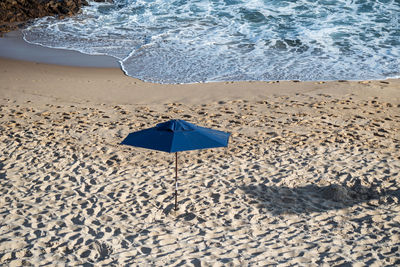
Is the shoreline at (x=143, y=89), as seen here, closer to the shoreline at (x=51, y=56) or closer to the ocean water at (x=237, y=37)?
the ocean water at (x=237, y=37)

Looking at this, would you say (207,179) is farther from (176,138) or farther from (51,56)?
(51,56)

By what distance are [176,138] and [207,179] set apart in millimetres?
1768

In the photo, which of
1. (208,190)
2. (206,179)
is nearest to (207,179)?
(206,179)

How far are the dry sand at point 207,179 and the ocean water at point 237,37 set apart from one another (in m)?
1.59

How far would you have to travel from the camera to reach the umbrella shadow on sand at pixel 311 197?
21.9 ft

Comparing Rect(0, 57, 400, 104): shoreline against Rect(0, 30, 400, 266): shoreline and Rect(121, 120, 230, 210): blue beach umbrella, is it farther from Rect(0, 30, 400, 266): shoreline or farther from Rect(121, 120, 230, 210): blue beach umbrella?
Rect(121, 120, 230, 210): blue beach umbrella

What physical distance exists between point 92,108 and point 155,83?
2.32m

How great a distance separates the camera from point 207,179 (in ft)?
24.6

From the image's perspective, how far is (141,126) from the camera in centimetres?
954

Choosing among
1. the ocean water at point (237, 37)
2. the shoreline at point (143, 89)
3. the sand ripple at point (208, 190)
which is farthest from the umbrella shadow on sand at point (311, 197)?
the ocean water at point (237, 37)

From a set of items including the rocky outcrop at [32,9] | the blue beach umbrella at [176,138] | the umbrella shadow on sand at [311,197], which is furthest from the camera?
the rocky outcrop at [32,9]

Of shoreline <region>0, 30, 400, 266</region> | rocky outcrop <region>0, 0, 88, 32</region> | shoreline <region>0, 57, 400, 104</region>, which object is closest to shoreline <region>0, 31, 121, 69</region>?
shoreline <region>0, 57, 400, 104</region>

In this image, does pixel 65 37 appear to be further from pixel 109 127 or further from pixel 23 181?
pixel 23 181

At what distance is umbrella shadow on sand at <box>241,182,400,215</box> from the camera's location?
21.9 feet
